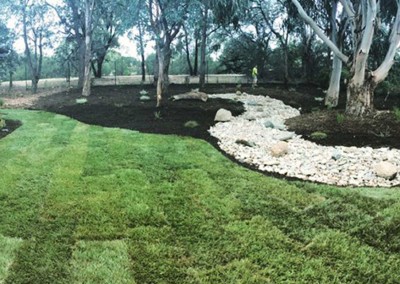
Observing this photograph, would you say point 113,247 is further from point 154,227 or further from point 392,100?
point 392,100

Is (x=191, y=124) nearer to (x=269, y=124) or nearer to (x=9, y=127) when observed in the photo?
(x=269, y=124)

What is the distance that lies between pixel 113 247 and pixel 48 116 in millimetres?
7900

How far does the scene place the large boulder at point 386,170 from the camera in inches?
198

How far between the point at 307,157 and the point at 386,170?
1203 mm

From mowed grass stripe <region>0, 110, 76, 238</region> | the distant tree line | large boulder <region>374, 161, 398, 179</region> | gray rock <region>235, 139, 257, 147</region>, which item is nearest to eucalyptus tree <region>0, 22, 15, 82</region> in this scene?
the distant tree line

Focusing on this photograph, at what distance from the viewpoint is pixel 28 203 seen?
425cm

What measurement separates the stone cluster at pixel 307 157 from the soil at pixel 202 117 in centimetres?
38

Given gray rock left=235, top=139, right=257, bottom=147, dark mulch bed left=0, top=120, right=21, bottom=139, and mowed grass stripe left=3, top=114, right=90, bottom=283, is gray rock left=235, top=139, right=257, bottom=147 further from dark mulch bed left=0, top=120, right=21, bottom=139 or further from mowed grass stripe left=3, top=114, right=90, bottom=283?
dark mulch bed left=0, top=120, right=21, bottom=139

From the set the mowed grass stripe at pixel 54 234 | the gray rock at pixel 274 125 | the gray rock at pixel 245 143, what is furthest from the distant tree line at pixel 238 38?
the mowed grass stripe at pixel 54 234

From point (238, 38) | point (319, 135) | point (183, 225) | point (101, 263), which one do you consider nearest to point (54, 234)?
point (101, 263)

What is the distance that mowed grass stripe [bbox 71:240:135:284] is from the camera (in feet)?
9.50

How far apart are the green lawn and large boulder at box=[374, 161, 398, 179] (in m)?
0.56

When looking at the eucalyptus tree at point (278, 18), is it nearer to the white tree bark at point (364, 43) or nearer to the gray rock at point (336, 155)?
the white tree bark at point (364, 43)

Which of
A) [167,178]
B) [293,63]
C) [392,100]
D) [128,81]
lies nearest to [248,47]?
[293,63]
